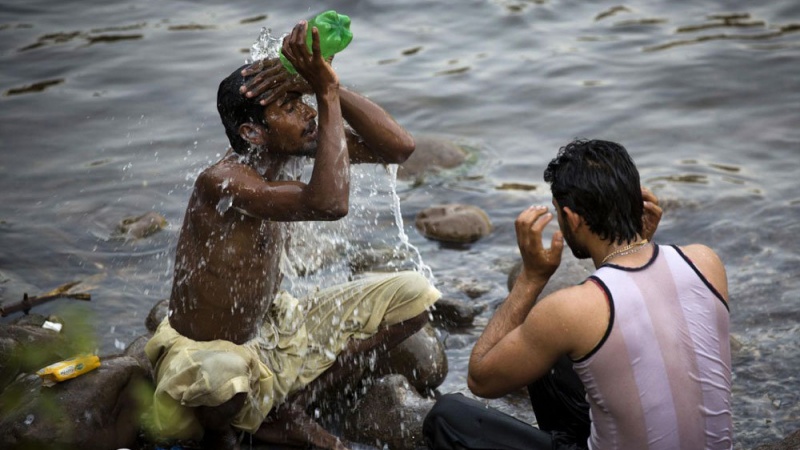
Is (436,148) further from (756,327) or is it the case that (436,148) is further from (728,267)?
(756,327)

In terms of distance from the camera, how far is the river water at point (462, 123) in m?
6.92

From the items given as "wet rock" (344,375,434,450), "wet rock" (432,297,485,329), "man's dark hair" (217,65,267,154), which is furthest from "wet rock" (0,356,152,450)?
"wet rock" (432,297,485,329)

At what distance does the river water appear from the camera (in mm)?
6918

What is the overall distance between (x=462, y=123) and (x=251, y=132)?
19.1 ft

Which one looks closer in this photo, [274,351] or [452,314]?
[274,351]

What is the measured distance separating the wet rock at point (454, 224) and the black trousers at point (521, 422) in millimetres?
3619

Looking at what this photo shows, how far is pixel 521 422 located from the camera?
12.5ft

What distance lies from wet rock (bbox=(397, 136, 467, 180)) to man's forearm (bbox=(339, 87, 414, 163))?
4126mm

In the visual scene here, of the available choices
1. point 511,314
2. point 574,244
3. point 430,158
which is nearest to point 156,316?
point 511,314

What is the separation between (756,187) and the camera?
329 inches

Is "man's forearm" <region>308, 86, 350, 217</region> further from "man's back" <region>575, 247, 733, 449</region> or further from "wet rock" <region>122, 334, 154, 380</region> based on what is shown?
"wet rock" <region>122, 334, 154, 380</region>

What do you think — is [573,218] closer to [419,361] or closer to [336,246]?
[419,361]

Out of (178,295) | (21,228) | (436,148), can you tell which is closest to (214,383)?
(178,295)

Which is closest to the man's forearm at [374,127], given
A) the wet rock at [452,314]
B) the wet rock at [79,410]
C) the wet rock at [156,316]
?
the wet rock at [79,410]
